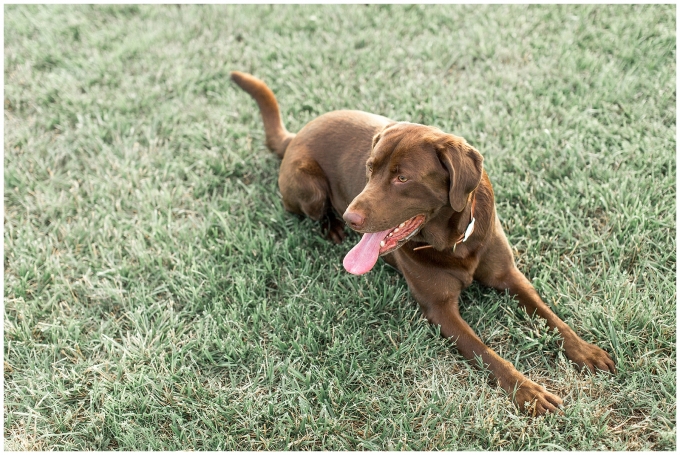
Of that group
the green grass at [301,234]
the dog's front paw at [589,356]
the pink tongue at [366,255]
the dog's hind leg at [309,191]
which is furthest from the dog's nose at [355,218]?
the dog's front paw at [589,356]

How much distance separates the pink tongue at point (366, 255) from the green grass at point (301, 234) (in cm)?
39

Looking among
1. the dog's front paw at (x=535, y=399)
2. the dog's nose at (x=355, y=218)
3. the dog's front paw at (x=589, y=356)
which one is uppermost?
the dog's nose at (x=355, y=218)

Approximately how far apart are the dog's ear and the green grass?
82cm

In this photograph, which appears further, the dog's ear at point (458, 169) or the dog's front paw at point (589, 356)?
the dog's front paw at point (589, 356)

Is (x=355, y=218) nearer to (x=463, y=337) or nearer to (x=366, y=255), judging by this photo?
(x=366, y=255)

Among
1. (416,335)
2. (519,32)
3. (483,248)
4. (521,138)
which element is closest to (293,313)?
(416,335)

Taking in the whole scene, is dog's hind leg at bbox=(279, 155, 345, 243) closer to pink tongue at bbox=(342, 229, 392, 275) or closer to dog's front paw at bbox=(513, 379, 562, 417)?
pink tongue at bbox=(342, 229, 392, 275)

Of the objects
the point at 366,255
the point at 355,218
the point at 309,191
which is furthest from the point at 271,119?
the point at 355,218

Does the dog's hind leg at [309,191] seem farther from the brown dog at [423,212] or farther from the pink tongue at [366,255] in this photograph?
the pink tongue at [366,255]

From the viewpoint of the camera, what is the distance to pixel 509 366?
2.96m

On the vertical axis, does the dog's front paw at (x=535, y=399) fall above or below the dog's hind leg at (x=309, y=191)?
below

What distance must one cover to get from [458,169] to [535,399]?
1112 millimetres

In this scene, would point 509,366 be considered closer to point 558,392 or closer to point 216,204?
point 558,392

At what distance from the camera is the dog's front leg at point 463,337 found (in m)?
2.84
